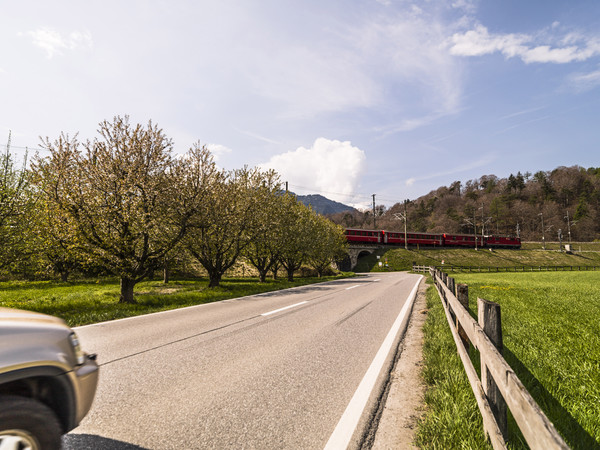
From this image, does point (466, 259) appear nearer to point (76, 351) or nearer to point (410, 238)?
point (410, 238)

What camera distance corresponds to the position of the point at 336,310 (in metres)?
10.4

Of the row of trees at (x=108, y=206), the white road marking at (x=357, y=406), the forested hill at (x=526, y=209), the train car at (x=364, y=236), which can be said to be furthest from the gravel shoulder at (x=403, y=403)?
the forested hill at (x=526, y=209)

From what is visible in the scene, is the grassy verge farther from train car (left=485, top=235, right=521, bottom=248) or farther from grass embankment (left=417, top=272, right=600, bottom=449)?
train car (left=485, top=235, right=521, bottom=248)

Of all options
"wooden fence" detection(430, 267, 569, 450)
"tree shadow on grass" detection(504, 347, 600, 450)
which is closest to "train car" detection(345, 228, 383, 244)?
"tree shadow on grass" detection(504, 347, 600, 450)

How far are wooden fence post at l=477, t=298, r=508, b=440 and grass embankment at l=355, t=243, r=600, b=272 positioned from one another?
52.9 meters

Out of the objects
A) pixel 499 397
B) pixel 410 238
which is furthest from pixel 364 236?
pixel 499 397

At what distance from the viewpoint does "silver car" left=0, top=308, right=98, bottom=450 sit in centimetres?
194

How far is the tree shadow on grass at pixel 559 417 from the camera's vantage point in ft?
8.84

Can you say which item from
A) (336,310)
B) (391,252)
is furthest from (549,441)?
(391,252)

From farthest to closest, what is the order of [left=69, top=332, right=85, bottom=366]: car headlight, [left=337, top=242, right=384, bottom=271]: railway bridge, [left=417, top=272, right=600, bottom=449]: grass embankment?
[left=337, top=242, right=384, bottom=271]: railway bridge, [left=417, top=272, right=600, bottom=449]: grass embankment, [left=69, top=332, right=85, bottom=366]: car headlight

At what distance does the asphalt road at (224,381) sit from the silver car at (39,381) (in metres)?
0.75

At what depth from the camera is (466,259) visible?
194 ft

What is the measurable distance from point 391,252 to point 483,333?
5847 cm

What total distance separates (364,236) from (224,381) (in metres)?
53.9
